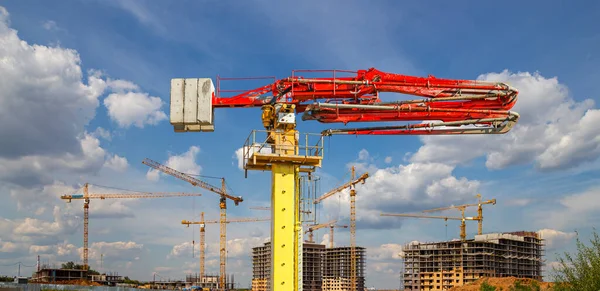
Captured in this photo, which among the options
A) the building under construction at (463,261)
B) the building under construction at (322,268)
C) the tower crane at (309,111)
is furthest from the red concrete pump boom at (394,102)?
the building under construction at (322,268)

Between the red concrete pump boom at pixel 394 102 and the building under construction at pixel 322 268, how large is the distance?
12533 cm

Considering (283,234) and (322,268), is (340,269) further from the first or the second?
(283,234)

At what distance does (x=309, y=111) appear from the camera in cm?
2627

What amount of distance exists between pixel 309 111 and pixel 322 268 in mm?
141363

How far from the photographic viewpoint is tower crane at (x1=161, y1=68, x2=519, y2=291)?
23.3 metres

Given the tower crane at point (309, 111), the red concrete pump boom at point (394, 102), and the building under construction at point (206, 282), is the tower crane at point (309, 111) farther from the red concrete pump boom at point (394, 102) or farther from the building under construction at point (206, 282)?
the building under construction at point (206, 282)

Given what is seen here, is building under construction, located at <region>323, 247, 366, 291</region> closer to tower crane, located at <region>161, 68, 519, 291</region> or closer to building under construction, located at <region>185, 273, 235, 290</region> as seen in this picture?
building under construction, located at <region>185, 273, 235, 290</region>

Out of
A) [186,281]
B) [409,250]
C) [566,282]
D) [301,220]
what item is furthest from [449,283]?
[301,220]

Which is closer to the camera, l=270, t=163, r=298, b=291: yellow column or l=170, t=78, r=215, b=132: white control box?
l=270, t=163, r=298, b=291: yellow column

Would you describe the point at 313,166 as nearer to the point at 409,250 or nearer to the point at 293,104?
the point at 293,104

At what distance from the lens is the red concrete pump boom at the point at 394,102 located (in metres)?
25.9

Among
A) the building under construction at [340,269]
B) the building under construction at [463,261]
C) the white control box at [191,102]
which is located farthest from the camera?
the building under construction at [340,269]

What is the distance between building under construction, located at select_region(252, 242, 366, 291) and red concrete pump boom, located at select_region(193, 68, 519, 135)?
125 metres

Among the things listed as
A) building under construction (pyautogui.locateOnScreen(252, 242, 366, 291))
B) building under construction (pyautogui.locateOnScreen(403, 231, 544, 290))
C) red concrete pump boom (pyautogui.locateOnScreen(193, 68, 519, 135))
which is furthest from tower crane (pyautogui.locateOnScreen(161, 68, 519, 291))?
building under construction (pyautogui.locateOnScreen(252, 242, 366, 291))
